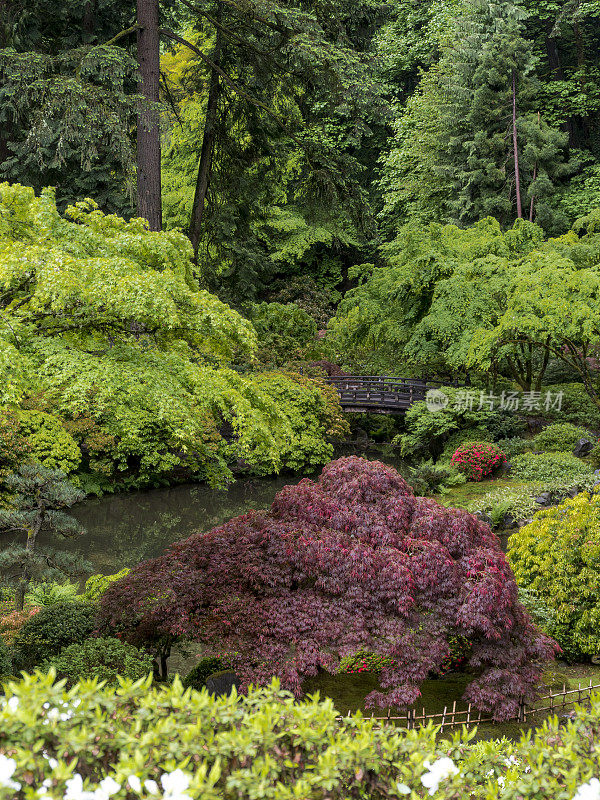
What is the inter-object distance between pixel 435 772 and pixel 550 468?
43.7ft

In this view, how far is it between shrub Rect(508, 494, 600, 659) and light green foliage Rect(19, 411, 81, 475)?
8.91 metres

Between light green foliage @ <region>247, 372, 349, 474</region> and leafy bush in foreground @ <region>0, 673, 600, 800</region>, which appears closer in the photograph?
leafy bush in foreground @ <region>0, 673, 600, 800</region>

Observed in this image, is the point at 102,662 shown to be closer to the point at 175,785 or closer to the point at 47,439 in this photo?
the point at 175,785

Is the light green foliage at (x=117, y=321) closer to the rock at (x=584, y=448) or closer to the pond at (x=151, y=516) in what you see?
the pond at (x=151, y=516)

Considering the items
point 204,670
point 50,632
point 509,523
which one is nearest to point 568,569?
point 204,670

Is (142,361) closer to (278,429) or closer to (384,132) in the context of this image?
(278,429)

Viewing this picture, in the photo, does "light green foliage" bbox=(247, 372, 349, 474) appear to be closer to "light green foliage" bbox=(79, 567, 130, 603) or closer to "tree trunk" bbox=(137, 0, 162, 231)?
"tree trunk" bbox=(137, 0, 162, 231)

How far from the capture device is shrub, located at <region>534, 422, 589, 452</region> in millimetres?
16469

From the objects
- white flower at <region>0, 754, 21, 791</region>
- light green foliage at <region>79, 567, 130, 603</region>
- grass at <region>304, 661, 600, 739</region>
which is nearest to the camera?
white flower at <region>0, 754, 21, 791</region>

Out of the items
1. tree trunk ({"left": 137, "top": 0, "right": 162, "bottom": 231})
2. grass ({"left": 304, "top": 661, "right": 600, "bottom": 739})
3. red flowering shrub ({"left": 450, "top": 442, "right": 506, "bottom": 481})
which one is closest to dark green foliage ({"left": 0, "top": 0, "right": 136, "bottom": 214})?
tree trunk ({"left": 137, "top": 0, "right": 162, "bottom": 231})

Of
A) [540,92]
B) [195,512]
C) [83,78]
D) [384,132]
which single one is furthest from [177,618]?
[384,132]

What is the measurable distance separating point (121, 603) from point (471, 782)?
4.48 metres

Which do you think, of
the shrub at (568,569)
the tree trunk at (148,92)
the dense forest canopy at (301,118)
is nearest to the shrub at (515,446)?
the dense forest canopy at (301,118)

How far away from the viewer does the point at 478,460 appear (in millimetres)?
16484
